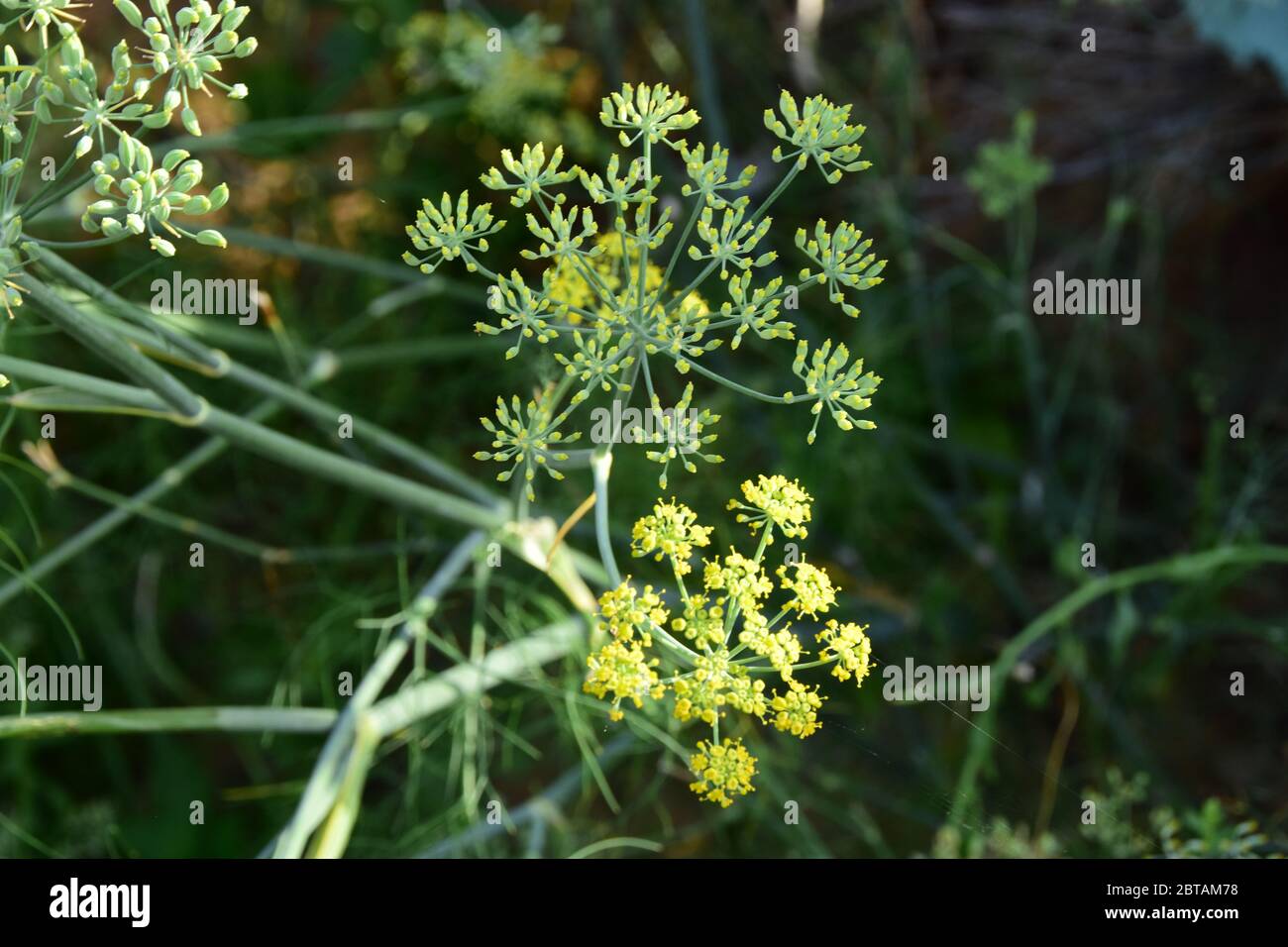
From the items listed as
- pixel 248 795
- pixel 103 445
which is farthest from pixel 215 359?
pixel 103 445

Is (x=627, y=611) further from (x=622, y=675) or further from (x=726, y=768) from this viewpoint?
(x=726, y=768)

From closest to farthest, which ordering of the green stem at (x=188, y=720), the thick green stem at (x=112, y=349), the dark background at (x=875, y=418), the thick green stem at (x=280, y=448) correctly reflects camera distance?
the thick green stem at (x=112, y=349) < the thick green stem at (x=280, y=448) < the green stem at (x=188, y=720) < the dark background at (x=875, y=418)

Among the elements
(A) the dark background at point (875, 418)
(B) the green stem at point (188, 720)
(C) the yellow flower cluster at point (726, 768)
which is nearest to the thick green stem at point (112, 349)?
(B) the green stem at point (188, 720)

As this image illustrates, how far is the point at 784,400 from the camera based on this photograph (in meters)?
1.10

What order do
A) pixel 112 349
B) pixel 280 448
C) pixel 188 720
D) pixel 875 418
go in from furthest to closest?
pixel 875 418
pixel 188 720
pixel 280 448
pixel 112 349

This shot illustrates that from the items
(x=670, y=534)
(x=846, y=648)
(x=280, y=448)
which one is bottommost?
(x=846, y=648)

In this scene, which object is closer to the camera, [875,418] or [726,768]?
[726,768]

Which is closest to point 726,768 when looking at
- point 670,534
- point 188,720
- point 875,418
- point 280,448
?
point 670,534

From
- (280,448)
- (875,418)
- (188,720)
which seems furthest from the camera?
(875,418)

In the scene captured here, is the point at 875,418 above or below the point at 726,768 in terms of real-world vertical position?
above

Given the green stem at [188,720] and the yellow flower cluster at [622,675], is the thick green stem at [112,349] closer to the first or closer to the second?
the green stem at [188,720]
